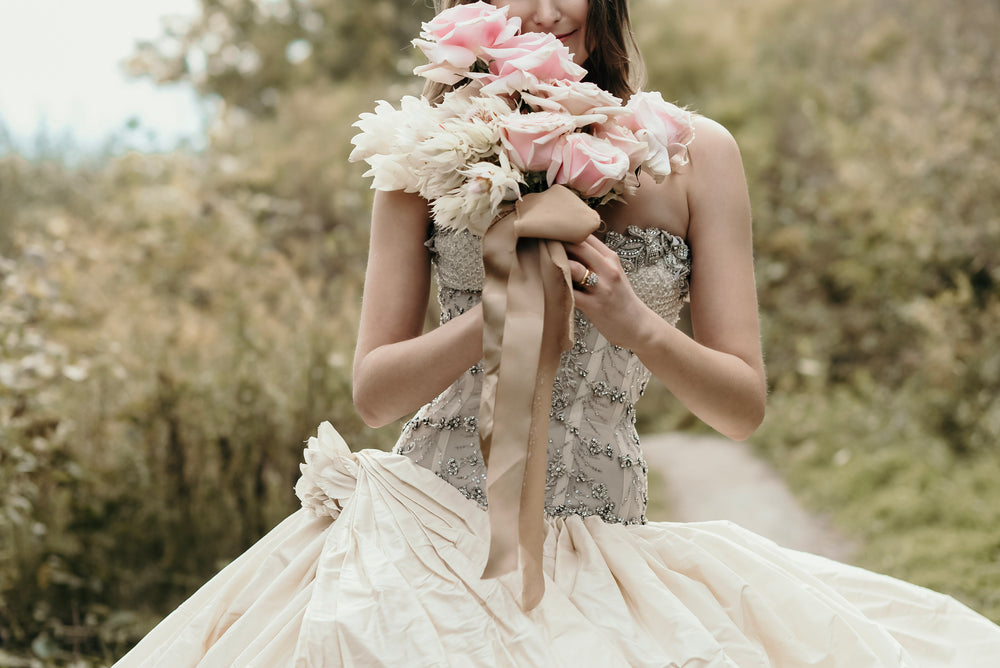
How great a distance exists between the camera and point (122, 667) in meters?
1.94

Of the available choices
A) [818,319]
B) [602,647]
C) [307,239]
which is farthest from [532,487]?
[818,319]

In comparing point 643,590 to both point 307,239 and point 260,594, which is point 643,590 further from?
point 307,239

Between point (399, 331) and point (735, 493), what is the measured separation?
5497 millimetres

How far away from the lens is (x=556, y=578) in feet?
5.83

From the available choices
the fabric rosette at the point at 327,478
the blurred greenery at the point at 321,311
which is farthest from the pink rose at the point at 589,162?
the blurred greenery at the point at 321,311

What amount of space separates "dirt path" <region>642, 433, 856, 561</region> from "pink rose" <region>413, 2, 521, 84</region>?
4617mm

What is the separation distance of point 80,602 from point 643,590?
3.14m

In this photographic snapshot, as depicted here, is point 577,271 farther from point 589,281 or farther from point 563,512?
point 563,512

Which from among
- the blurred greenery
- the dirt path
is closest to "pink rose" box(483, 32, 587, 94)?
the blurred greenery

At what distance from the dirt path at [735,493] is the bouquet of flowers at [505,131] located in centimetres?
448

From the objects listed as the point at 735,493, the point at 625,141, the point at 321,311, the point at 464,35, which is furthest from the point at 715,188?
the point at 735,493

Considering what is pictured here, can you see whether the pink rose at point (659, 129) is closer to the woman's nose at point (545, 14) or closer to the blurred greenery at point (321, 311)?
the woman's nose at point (545, 14)

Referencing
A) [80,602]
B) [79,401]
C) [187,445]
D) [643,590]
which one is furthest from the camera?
[79,401]

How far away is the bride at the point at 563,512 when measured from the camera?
161cm
